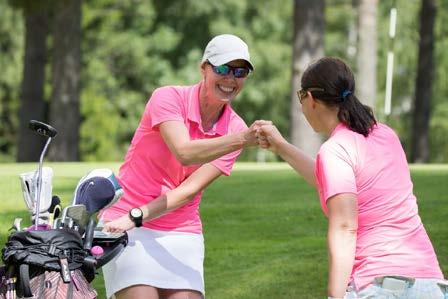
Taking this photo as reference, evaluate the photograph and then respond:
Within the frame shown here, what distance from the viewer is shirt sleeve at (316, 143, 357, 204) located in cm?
436

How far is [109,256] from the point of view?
4.92 m

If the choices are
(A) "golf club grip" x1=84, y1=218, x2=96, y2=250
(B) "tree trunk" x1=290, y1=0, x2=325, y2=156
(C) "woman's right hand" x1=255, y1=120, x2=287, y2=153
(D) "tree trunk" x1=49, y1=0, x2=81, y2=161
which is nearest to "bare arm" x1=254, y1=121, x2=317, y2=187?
(C) "woman's right hand" x1=255, y1=120, x2=287, y2=153

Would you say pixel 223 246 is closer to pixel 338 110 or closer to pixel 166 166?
pixel 166 166

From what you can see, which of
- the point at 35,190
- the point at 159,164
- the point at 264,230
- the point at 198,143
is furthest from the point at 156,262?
the point at 264,230

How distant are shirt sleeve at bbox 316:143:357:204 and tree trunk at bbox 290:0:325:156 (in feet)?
63.2

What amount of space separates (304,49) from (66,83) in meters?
7.00

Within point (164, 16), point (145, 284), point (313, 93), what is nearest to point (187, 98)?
point (145, 284)

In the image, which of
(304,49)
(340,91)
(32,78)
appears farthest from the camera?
(32,78)

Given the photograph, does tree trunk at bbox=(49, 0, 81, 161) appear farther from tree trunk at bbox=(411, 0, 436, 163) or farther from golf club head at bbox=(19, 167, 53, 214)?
golf club head at bbox=(19, 167, 53, 214)

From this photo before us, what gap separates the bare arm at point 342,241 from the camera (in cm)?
434

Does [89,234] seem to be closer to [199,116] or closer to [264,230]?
[199,116]

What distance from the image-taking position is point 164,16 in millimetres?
46094

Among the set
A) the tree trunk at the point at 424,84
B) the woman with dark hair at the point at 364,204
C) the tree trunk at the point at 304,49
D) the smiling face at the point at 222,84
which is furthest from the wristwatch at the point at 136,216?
the tree trunk at the point at 424,84

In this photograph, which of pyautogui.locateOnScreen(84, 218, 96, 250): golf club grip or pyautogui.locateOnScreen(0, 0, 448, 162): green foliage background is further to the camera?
pyautogui.locateOnScreen(0, 0, 448, 162): green foliage background
